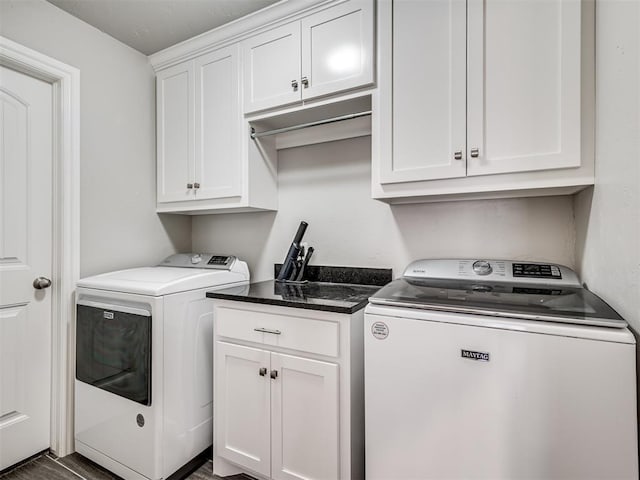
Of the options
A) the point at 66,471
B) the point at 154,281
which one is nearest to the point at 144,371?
the point at 154,281

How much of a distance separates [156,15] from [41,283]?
5.31 feet

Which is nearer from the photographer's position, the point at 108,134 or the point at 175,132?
the point at 108,134

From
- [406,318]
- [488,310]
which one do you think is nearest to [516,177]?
[488,310]

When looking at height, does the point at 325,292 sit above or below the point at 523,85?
below

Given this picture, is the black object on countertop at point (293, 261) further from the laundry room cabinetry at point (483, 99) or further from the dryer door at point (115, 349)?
the dryer door at point (115, 349)

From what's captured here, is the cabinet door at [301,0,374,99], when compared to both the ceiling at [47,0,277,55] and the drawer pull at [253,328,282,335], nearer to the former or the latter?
the ceiling at [47,0,277,55]

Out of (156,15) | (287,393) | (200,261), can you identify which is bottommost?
(287,393)

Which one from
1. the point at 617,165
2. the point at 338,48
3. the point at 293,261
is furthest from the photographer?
the point at 293,261

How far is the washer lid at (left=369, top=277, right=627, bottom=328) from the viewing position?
3.06 ft

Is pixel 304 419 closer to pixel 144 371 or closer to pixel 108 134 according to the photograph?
pixel 144 371

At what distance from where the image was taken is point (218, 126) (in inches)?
77.1

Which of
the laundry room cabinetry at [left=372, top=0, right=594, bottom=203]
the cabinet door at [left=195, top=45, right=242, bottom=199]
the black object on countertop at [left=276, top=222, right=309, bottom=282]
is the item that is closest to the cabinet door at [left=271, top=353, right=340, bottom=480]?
the black object on countertop at [left=276, top=222, right=309, bottom=282]

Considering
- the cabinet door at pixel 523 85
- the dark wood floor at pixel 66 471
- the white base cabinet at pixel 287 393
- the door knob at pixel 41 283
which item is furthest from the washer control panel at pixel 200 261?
the cabinet door at pixel 523 85

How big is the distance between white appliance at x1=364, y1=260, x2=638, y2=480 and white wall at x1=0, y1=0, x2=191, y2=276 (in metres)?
1.72
